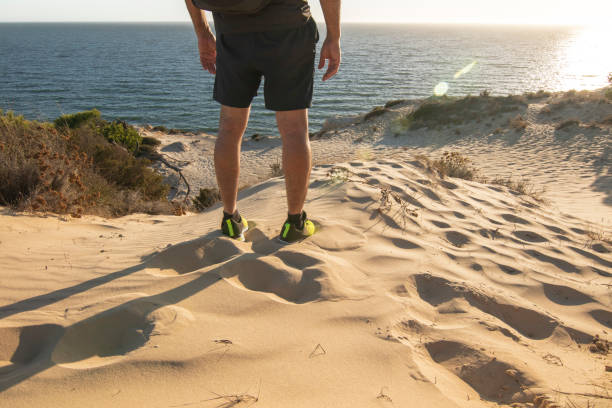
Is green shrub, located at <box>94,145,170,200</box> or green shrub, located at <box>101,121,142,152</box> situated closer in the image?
green shrub, located at <box>94,145,170,200</box>

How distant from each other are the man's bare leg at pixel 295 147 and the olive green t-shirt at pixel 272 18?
47cm

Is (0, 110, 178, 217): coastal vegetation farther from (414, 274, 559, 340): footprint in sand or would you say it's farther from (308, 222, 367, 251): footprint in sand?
(414, 274, 559, 340): footprint in sand

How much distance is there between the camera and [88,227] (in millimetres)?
3045

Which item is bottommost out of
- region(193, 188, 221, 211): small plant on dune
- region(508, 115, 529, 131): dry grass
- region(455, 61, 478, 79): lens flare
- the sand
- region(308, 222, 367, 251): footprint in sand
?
region(193, 188, 221, 211): small plant on dune

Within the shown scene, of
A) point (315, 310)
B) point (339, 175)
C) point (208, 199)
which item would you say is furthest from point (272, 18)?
point (208, 199)

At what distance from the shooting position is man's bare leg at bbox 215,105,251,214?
2326 millimetres

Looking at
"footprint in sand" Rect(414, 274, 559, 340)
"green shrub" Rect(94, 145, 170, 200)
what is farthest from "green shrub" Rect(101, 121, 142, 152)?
"footprint in sand" Rect(414, 274, 559, 340)

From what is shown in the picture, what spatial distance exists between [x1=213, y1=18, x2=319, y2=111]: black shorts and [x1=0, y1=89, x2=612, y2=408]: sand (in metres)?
0.92

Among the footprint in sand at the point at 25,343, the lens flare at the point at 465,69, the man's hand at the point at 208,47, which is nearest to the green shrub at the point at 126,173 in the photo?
the man's hand at the point at 208,47

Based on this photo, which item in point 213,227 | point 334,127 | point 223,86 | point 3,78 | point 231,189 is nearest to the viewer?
point 223,86

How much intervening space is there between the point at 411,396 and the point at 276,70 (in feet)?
Answer: 5.63

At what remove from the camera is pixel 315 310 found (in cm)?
177

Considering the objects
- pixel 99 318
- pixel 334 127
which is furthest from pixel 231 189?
pixel 334 127

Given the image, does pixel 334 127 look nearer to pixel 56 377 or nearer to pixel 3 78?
pixel 56 377
